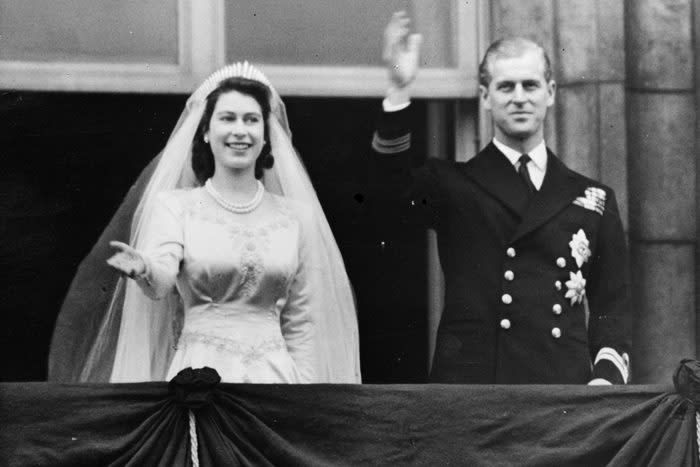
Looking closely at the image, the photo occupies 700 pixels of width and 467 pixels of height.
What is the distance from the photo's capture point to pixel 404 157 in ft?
17.4

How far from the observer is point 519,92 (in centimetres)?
541

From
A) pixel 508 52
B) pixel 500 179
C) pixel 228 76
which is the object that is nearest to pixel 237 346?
pixel 228 76

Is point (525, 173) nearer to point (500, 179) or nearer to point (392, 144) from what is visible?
point (500, 179)

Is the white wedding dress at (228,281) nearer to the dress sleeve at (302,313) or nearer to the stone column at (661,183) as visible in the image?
the dress sleeve at (302,313)

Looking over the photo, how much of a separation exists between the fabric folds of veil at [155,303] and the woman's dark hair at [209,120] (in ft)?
0.10

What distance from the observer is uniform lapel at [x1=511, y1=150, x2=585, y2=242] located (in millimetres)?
5418

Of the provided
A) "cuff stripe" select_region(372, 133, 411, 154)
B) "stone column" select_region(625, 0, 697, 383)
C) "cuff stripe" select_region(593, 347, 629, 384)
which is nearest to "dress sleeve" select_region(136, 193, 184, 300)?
"cuff stripe" select_region(372, 133, 411, 154)

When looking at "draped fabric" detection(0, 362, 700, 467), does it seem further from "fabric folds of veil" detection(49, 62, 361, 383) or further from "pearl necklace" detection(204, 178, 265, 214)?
"pearl necklace" detection(204, 178, 265, 214)

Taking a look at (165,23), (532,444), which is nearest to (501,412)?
(532,444)

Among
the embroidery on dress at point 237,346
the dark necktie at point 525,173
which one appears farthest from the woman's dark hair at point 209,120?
the dark necktie at point 525,173

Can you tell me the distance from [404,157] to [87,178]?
1702 millimetres

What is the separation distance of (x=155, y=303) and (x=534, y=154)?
4.11 feet

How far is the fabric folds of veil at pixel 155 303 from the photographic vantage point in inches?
211

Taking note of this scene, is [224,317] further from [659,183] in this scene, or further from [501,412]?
[659,183]
